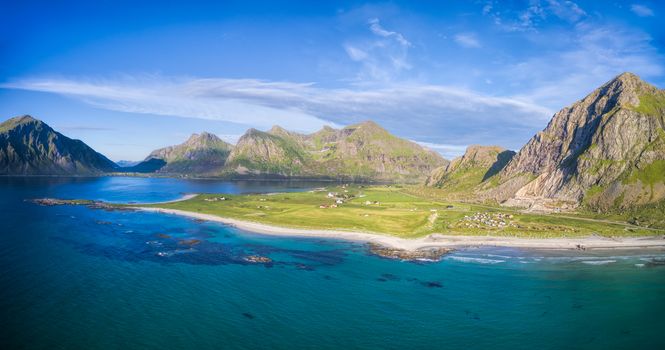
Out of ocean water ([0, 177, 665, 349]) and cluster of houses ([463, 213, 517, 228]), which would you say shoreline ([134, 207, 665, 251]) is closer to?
ocean water ([0, 177, 665, 349])

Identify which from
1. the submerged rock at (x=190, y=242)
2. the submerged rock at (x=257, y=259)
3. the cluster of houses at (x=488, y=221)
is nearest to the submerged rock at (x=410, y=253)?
the submerged rock at (x=257, y=259)

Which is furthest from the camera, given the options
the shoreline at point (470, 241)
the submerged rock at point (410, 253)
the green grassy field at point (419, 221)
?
the green grassy field at point (419, 221)

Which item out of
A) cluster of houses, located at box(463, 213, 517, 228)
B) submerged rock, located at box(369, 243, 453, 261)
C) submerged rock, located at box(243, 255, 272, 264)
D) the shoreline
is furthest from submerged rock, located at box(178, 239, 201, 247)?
cluster of houses, located at box(463, 213, 517, 228)

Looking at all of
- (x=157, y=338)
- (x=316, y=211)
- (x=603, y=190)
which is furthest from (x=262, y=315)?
(x=603, y=190)

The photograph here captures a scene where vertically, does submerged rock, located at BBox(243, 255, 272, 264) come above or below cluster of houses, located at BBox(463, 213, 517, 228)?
below

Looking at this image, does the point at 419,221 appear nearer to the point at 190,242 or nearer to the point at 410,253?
the point at 410,253

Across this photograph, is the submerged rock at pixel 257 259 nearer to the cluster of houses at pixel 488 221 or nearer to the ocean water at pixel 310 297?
the ocean water at pixel 310 297
